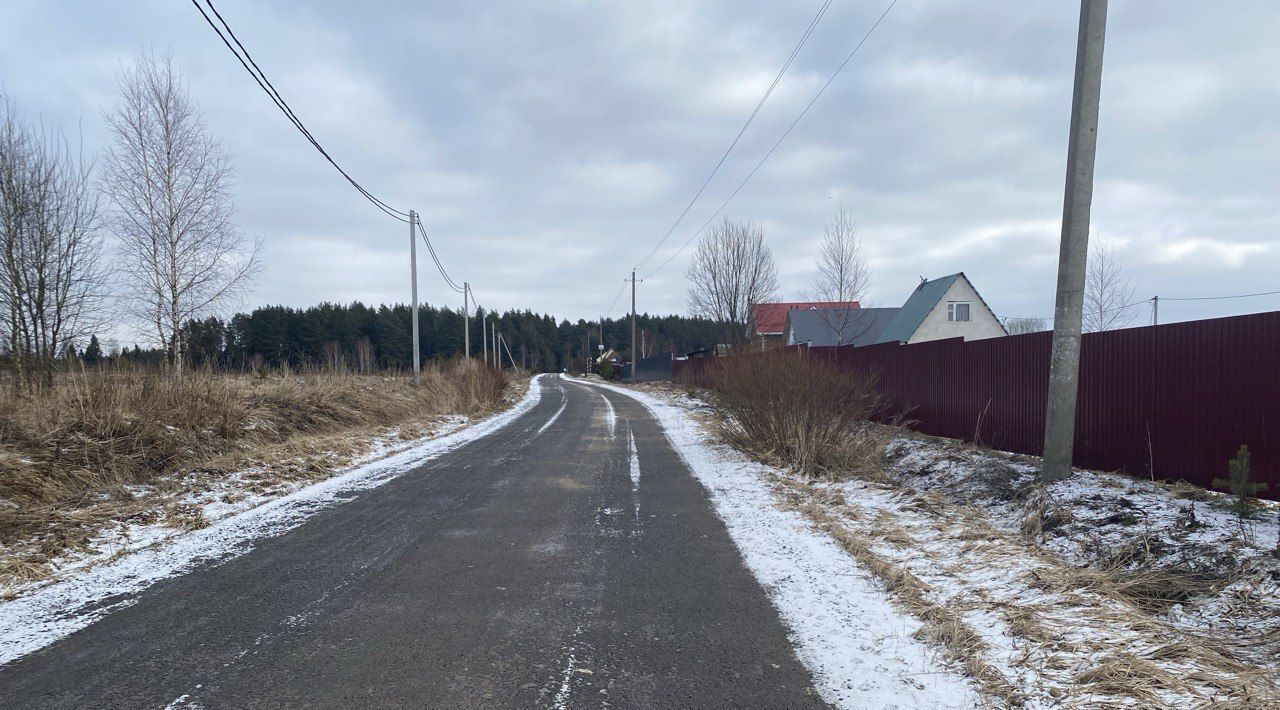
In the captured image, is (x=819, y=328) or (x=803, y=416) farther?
(x=819, y=328)

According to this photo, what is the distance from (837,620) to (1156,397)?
4747mm

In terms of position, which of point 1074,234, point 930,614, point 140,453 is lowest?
point 930,614

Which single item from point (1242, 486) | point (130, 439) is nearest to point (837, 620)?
point (1242, 486)

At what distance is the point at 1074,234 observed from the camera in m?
5.78

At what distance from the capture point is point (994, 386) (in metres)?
9.09

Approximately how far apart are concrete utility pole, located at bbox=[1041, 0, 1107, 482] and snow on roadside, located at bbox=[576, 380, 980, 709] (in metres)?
2.64

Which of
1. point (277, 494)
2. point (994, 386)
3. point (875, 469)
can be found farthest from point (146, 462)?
point (994, 386)

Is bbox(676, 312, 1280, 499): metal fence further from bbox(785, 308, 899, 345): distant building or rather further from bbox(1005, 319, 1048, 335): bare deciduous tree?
bbox(1005, 319, 1048, 335): bare deciduous tree

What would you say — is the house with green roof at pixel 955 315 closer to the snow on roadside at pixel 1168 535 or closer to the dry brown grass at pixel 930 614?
the snow on roadside at pixel 1168 535

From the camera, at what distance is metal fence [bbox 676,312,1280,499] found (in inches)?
197

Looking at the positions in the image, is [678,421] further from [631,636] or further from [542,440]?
[631,636]

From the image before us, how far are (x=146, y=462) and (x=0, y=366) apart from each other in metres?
4.00

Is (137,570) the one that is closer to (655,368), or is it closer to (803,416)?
(803,416)

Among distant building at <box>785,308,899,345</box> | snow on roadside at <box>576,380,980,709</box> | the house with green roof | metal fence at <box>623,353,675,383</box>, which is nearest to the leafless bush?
snow on roadside at <box>576,380,980,709</box>
